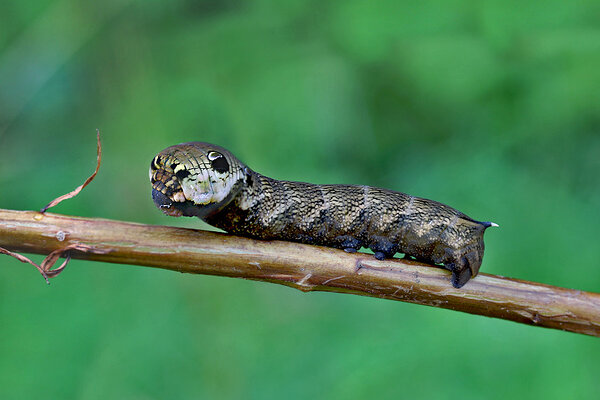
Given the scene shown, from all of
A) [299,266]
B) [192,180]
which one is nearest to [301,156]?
[192,180]

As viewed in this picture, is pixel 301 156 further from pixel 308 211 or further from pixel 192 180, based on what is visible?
pixel 192 180

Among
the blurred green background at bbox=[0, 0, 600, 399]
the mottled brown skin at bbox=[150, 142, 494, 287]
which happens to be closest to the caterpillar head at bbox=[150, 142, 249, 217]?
the mottled brown skin at bbox=[150, 142, 494, 287]

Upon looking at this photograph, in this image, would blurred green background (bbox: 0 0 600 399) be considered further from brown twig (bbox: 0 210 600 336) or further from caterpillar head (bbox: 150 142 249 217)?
caterpillar head (bbox: 150 142 249 217)

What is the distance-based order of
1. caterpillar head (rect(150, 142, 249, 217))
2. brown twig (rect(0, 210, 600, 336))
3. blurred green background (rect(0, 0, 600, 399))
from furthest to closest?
blurred green background (rect(0, 0, 600, 399)) → caterpillar head (rect(150, 142, 249, 217)) → brown twig (rect(0, 210, 600, 336))

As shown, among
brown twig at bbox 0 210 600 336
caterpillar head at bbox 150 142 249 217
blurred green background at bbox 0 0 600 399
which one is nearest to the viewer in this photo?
brown twig at bbox 0 210 600 336

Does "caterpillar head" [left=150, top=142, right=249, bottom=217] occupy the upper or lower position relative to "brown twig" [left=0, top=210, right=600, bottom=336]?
upper

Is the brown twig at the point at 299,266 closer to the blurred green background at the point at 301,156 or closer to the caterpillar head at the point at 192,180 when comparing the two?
the caterpillar head at the point at 192,180

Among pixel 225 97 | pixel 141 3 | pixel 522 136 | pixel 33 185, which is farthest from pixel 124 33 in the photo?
pixel 522 136

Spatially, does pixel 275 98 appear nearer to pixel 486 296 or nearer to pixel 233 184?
pixel 233 184
